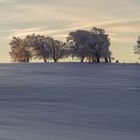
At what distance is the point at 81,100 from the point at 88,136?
824cm

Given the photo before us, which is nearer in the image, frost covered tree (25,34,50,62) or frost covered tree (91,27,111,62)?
frost covered tree (91,27,111,62)

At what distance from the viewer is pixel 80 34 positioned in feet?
Result: 383

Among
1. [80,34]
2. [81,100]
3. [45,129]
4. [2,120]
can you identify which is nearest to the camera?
[45,129]

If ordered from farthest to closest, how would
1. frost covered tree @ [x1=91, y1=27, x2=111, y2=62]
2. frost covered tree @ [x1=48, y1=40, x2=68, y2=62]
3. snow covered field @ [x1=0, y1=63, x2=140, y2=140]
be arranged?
frost covered tree @ [x1=48, y1=40, x2=68, y2=62], frost covered tree @ [x1=91, y1=27, x2=111, y2=62], snow covered field @ [x1=0, y1=63, x2=140, y2=140]

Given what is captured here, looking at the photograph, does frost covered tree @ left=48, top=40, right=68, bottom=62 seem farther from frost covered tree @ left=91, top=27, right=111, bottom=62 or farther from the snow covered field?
the snow covered field

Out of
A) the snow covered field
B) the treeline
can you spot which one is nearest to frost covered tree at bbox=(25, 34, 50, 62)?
the treeline

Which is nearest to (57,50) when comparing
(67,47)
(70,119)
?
(67,47)

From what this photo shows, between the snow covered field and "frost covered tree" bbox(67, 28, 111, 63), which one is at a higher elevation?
"frost covered tree" bbox(67, 28, 111, 63)

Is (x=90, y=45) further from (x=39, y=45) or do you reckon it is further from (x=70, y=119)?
(x=70, y=119)

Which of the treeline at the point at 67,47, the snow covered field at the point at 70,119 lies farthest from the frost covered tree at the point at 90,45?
the snow covered field at the point at 70,119

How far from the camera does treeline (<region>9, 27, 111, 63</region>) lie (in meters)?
110

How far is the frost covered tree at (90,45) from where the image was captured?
10869cm

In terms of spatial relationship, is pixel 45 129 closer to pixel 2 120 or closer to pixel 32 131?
pixel 32 131

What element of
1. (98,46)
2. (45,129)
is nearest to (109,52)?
(98,46)
